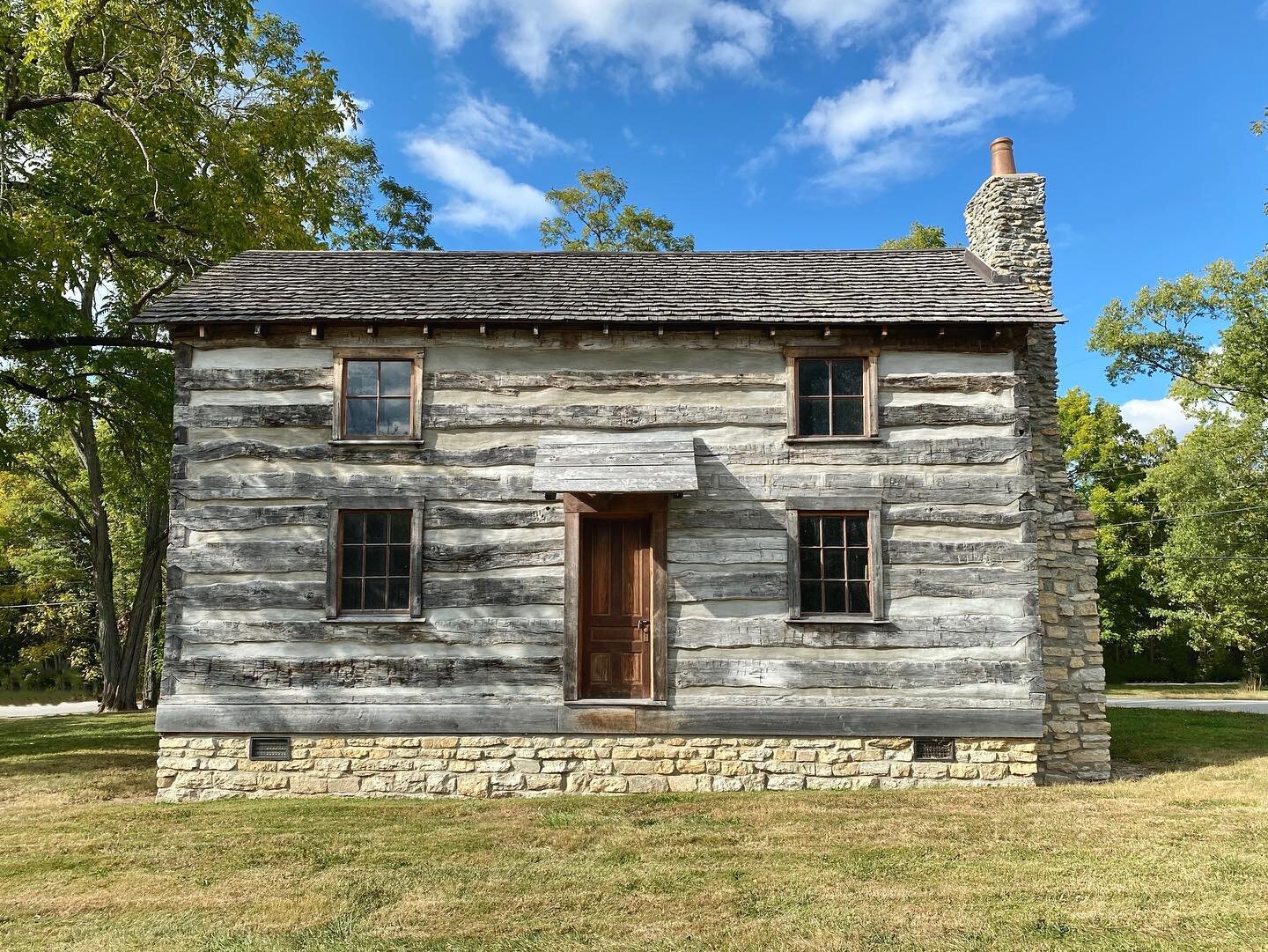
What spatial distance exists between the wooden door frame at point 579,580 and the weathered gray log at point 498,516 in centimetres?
18

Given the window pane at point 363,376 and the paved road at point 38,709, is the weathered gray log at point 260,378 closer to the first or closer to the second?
the window pane at point 363,376

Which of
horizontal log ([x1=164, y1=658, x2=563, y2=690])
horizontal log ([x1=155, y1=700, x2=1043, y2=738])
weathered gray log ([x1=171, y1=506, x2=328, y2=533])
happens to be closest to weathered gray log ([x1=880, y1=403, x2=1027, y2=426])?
horizontal log ([x1=155, y1=700, x2=1043, y2=738])

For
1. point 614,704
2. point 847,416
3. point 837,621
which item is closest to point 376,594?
point 614,704

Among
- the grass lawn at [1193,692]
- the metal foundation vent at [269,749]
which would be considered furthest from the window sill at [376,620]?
the grass lawn at [1193,692]

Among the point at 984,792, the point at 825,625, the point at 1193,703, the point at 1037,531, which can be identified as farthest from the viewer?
the point at 1193,703

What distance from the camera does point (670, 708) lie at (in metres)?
9.26

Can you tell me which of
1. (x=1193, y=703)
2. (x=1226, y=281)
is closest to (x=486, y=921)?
(x=1193, y=703)

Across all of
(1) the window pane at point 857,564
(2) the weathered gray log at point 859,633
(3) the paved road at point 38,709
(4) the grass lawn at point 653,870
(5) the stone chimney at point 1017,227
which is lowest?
(3) the paved road at point 38,709

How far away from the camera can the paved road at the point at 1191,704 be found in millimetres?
18391

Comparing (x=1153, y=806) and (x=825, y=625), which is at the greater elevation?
(x=825, y=625)

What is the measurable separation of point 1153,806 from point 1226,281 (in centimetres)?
2342

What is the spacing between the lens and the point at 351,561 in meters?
9.55

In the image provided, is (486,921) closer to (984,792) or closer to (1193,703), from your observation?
(984,792)

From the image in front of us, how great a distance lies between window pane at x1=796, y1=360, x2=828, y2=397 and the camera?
9.83m
